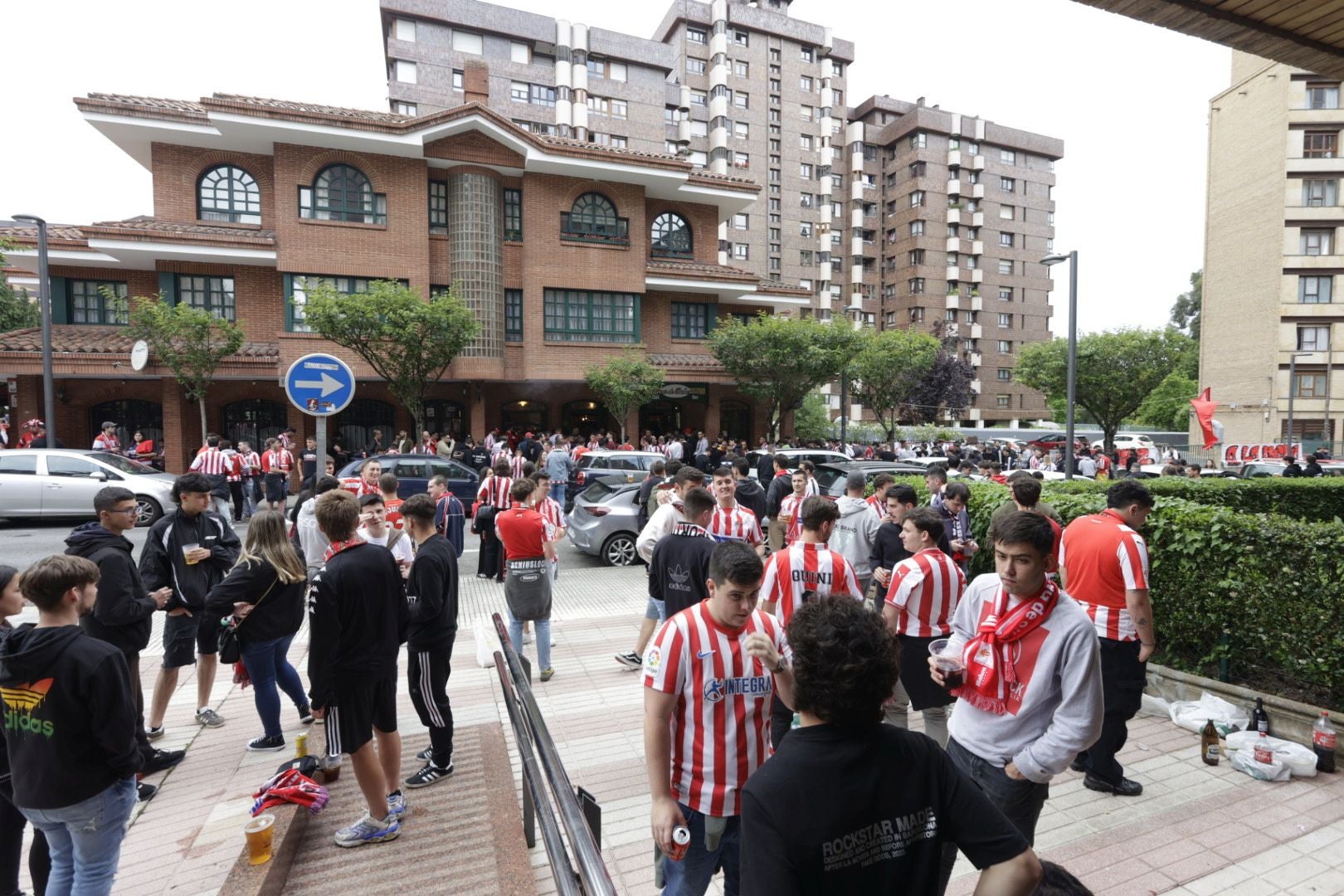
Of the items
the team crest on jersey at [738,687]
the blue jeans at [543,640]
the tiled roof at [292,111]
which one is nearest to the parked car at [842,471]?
the blue jeans at [543,640]

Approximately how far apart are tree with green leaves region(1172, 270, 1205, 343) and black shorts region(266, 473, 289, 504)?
8182cm

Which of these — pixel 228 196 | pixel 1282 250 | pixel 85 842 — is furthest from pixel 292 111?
pixel 1282 250

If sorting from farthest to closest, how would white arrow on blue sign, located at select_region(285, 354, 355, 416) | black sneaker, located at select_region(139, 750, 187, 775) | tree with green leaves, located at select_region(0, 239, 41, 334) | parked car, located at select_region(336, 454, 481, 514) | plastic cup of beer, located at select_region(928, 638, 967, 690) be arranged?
tree with green leaves, located at select_region(0, 239, 41, 334), parked car, located at select_region(336, 454, 481, 514), white arrow on blue sign, located at select_region(285, 354, 355, 416), black sneaker, located at select_region(139, 750, 187, 775), plastic cup of beer, located at select_region(928, 638, 967, 690)

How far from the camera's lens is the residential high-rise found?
37125 mm

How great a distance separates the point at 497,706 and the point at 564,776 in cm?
366

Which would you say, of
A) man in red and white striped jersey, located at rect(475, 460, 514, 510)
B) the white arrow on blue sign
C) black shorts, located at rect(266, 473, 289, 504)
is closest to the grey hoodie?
the white arrow on blue sign

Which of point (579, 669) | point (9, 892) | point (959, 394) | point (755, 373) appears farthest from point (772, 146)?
point (9, 892)

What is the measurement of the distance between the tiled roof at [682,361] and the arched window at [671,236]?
4.49 metres

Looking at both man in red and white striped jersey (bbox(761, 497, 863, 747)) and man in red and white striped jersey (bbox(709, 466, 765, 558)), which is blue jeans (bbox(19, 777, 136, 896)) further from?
man in red and white striped jersey (bbox(709, 466, 765, 558))

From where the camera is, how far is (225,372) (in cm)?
2112

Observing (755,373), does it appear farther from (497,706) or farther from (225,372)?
(497,706)

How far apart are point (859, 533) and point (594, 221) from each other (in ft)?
71.3

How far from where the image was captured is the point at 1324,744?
463 cm

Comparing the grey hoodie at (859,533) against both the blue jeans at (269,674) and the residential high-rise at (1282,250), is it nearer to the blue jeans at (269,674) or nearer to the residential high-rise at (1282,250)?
the blue jeans at (269,674)
